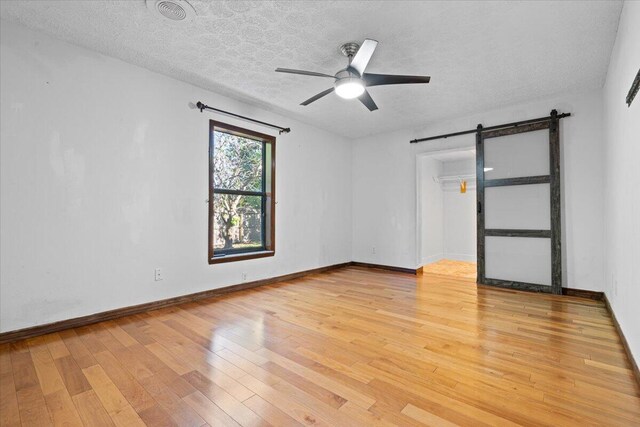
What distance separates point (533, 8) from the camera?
7.55 ft

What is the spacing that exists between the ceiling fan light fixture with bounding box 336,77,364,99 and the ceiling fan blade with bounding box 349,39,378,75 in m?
0.09

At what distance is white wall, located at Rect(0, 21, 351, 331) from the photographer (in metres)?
2.50

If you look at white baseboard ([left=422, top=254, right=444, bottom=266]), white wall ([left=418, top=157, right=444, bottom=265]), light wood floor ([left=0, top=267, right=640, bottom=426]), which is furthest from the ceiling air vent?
white baseboard ([left=422, top=254, right=444, bottom=266])

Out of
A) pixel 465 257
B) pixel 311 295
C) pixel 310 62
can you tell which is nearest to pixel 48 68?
pixel 310 62

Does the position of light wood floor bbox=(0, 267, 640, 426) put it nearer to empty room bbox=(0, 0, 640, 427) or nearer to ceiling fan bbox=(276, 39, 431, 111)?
empty room bbox=(0, 0, 640, 427)

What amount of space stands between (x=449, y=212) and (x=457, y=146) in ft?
8.43

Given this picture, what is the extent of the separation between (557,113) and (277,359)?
14.9ft

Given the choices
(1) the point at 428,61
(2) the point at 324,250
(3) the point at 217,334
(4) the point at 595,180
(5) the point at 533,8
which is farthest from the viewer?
(2) the point at 324,250

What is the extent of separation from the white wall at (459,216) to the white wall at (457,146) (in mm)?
1955

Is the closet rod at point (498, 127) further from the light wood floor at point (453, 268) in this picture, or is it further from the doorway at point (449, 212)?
the light wood floor at point (453, 268)

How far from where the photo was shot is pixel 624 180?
2.36 m

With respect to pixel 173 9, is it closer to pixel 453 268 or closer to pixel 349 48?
pixel 349 48

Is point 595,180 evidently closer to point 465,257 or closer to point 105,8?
point 465,257

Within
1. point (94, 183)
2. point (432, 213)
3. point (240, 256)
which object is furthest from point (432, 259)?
point (94, 183)
